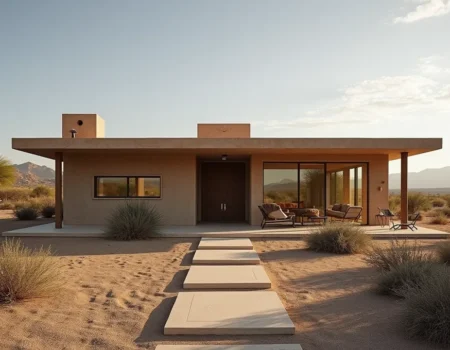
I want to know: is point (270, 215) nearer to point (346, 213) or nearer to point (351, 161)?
point (346, 213)

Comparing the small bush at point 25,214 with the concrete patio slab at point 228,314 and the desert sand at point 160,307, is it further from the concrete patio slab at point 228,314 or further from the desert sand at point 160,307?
the concrete patio slab at point 228,314

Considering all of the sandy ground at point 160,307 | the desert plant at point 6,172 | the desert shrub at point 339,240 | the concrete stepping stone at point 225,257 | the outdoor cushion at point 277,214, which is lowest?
the sandy ground at point 160,307

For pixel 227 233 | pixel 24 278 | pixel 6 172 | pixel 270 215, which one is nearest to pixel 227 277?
pixel 24 278

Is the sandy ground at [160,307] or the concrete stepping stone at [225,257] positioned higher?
the concrete stepping stone at [225,257]

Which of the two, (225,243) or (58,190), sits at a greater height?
(58,190)

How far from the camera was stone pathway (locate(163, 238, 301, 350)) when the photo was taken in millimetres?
4188

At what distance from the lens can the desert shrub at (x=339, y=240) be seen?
9.09m

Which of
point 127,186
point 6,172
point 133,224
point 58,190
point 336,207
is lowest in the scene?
point 133,224

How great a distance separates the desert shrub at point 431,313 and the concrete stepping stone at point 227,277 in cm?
226

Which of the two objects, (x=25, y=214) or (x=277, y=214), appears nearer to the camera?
(x=277, y=214)

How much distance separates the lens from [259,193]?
45.8 feet

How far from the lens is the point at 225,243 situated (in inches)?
392

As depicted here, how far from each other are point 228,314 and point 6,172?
18.2 m

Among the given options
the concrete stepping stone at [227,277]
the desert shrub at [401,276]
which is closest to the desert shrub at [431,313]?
the desert shrub at [401,276]
